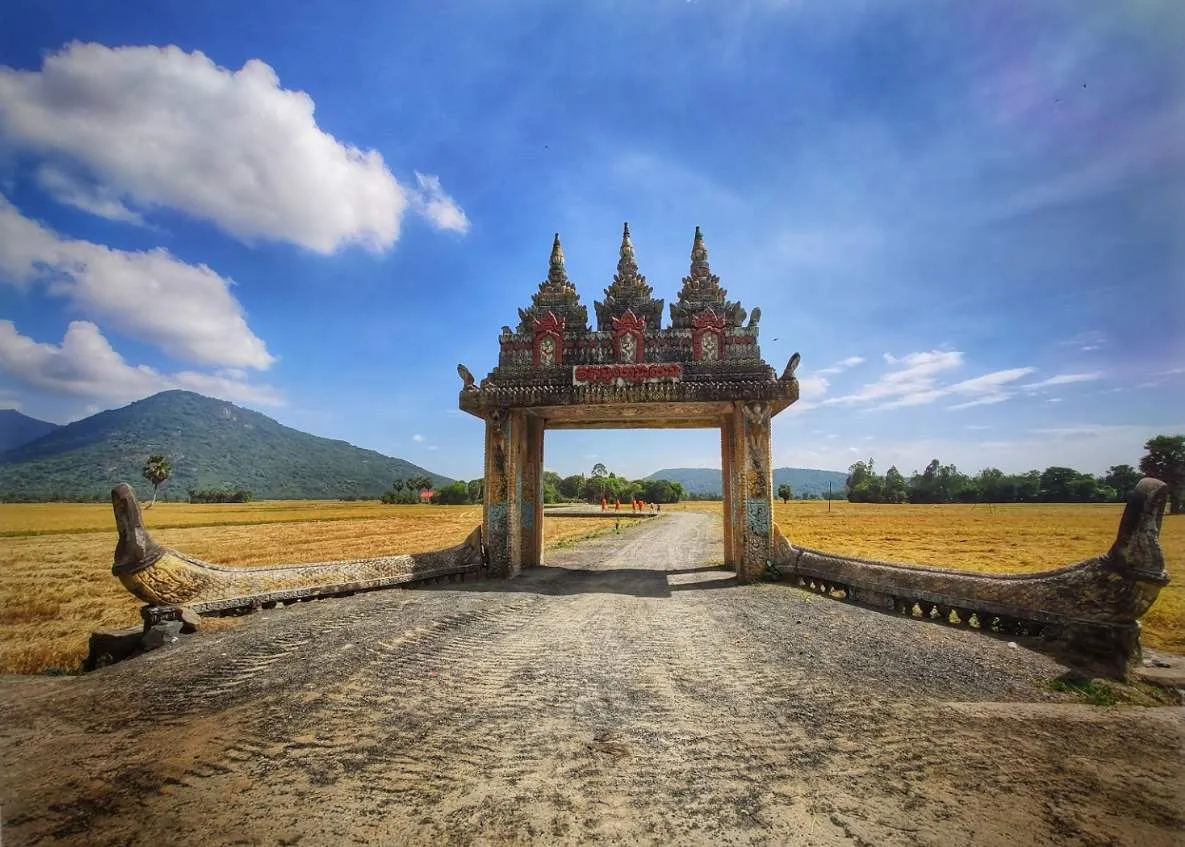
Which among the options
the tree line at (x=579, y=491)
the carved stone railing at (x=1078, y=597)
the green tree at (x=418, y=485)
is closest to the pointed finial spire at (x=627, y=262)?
the carved stone railing at (x=1078, y=597)

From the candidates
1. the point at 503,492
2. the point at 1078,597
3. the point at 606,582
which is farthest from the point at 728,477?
the point at 1078,597

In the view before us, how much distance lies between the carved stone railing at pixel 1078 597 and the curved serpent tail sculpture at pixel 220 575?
11937 millimetres

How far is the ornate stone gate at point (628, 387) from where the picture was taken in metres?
13.9

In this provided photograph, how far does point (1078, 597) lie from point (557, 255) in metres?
16.1

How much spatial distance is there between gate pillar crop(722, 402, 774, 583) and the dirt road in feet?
17.8

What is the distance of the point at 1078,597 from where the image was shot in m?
7.44

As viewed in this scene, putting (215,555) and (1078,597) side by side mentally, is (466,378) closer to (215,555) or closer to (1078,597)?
(1078,597)

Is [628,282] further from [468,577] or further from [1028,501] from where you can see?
[1028,501]

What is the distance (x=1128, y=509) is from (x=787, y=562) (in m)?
7.11

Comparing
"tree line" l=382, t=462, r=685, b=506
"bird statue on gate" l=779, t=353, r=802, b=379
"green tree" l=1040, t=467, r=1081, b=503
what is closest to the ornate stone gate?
"bird statue on gate" l=779, t=353, r=802, b=379

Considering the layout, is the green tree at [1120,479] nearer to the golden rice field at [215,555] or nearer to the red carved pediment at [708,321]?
the golden rice field at [215,555]

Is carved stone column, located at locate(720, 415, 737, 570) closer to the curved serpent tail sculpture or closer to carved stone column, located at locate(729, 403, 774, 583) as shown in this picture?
carved stone column, located at locate(729, 403, 774, 583)

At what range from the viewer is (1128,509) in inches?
287

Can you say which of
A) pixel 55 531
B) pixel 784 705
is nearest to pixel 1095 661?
pixel 784 705
